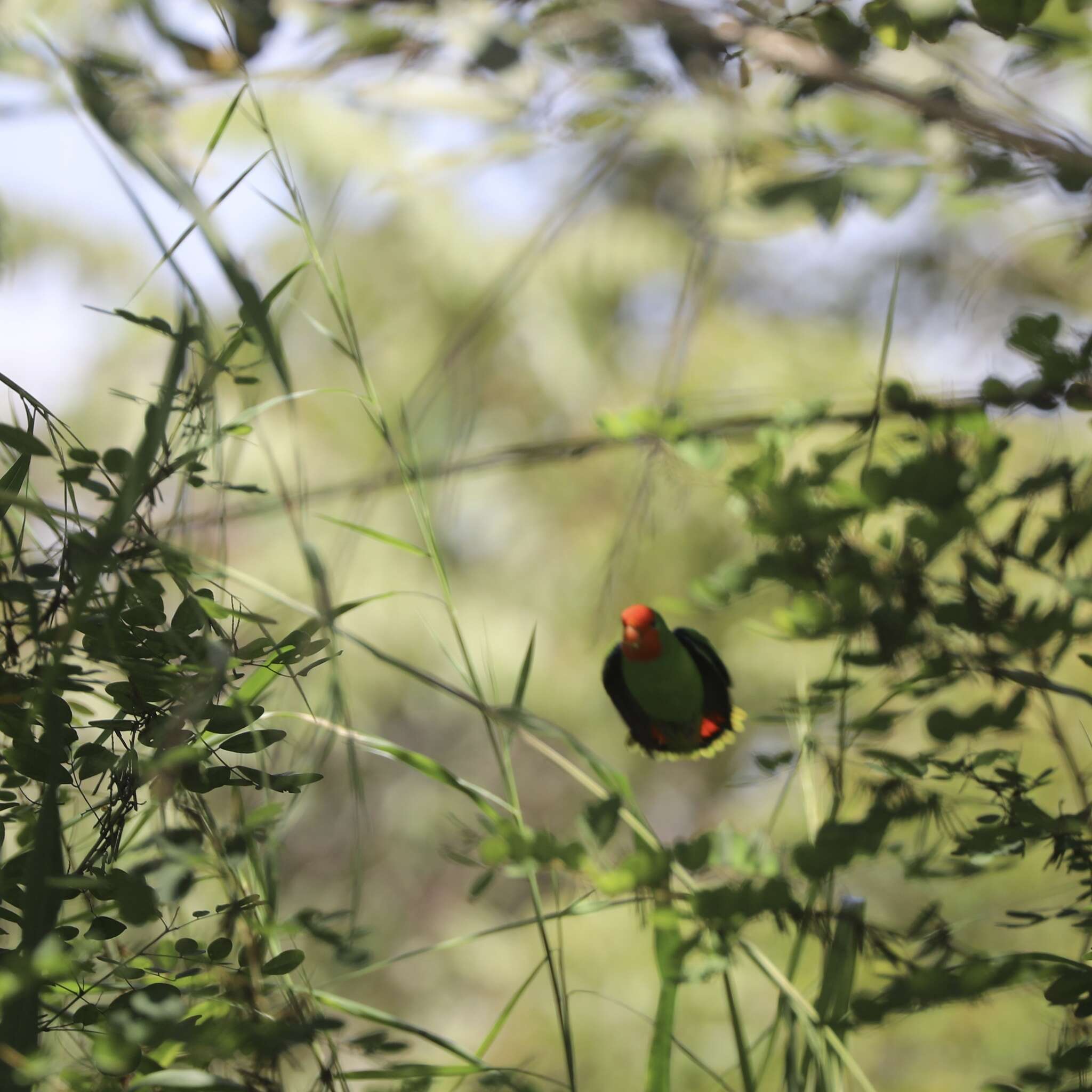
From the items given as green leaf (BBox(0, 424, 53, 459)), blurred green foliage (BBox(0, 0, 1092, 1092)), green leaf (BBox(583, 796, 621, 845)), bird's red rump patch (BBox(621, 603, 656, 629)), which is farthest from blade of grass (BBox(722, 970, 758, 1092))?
green leaf (BBox(0, 424, 53, 459))

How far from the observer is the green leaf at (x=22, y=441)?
427 millimetres

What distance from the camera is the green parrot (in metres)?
0.75

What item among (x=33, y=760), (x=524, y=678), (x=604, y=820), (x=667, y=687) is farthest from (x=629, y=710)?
(x=33, y=760)

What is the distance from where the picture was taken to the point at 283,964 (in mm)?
470

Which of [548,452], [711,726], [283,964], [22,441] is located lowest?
[711,726]

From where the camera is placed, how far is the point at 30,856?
0.39 m

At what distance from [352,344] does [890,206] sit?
414 millimetres

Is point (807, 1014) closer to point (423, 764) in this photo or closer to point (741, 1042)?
point (741, 1042)

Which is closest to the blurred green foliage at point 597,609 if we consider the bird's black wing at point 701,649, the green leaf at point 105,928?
the green leaf at point 105,928

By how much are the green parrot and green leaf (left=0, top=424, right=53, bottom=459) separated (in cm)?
46

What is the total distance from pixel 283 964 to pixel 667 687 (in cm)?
38

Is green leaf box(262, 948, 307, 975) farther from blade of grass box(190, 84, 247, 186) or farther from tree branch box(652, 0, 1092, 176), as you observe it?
tree branch box(652, 0, 1092, 176)

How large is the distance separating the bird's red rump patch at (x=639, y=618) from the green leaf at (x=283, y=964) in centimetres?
42

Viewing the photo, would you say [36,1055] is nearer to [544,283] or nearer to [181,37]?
[181,37]
